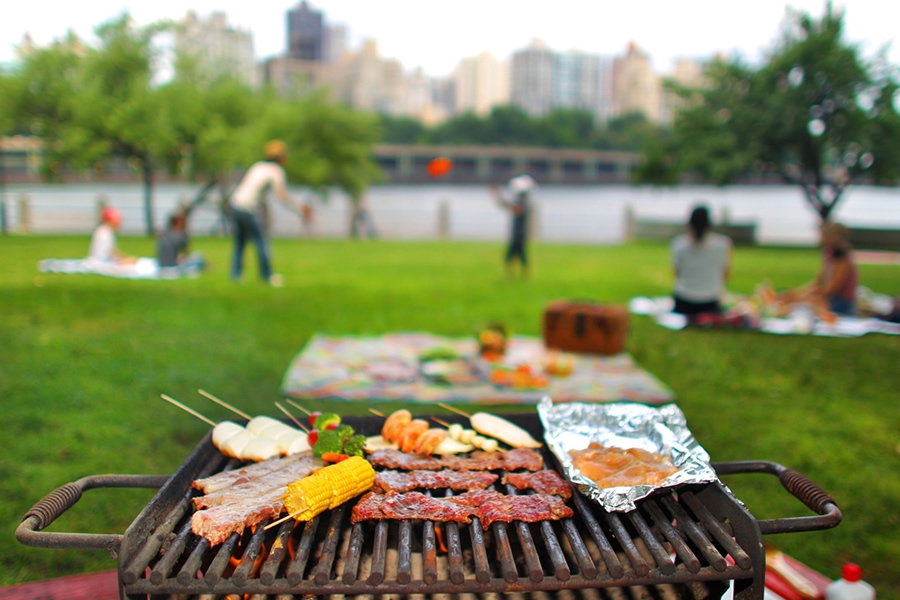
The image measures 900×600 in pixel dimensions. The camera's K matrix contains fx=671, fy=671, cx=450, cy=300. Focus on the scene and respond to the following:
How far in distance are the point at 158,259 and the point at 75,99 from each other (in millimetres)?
8857

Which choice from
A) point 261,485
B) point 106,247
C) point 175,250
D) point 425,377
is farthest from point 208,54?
point 261,485

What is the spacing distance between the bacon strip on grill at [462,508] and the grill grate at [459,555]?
3 cm

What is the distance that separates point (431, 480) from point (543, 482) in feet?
1.25

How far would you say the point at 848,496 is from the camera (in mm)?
3715

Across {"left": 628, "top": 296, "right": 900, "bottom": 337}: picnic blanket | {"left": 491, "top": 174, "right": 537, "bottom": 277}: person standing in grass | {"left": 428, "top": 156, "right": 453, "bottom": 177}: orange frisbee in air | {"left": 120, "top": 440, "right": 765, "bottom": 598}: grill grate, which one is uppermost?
{"left": 428, "top": 156, "right": 453, "bottom": 177}: orange frisbee in air

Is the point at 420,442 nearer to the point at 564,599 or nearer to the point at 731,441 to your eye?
the point at 564,599

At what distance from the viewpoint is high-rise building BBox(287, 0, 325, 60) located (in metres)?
11.1

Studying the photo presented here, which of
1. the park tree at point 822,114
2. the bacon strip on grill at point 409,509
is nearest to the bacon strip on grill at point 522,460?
the bacon strip on grill at point 409,509

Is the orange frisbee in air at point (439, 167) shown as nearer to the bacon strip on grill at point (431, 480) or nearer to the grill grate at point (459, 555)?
the bacon strip on grill at point (431, 480)

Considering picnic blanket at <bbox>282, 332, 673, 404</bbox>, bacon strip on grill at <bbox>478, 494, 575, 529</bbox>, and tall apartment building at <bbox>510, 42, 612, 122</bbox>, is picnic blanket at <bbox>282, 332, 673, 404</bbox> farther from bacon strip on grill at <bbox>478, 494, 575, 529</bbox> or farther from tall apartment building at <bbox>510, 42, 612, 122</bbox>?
tall apartment building at <bbox>510, 42, 612, 122</bbox>

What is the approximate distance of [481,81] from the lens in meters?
29.5

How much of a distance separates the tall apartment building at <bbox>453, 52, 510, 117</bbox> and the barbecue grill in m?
26.1

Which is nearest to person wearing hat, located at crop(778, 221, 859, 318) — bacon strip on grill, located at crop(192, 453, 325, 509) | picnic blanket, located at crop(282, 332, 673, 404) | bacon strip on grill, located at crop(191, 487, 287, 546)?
picnic blanket, located at crop(282, 332, 673, 404)

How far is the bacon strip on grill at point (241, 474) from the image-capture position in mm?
2166
